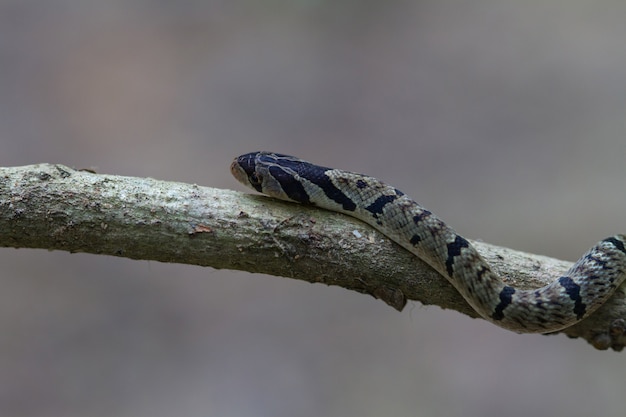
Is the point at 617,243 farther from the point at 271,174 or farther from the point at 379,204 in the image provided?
the point at 271,174

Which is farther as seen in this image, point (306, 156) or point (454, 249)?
point (306, 156)

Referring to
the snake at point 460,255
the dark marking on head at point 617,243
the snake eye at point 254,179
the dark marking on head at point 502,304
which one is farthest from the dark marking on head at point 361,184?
the dark marking on head at point 617,243

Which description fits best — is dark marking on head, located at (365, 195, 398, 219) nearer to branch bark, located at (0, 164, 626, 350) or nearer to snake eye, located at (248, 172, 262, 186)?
branch bark, located at (0, 164, 626, 350)

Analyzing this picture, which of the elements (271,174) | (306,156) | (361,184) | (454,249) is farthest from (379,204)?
(306,156)

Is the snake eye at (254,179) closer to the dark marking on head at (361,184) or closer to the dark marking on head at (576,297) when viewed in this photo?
the dark marking on head at (361,184)

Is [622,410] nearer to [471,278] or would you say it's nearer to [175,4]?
[471,278]

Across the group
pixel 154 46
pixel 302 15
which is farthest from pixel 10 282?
pixel 302 15
